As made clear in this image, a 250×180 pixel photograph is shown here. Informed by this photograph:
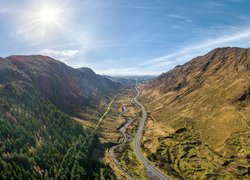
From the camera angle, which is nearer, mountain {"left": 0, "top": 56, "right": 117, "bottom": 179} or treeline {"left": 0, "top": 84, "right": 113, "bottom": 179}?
treeline {"left": 0, "top": 84, "right": 113, "bottom": 179}

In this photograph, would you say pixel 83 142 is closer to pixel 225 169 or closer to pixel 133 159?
pixel 133 159

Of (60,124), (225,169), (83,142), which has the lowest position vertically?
(225,169)

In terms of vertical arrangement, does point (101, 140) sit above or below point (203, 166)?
above

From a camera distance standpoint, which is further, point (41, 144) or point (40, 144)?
point (40, 144)

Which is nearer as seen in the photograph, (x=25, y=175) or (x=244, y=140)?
(x=25, y=175)

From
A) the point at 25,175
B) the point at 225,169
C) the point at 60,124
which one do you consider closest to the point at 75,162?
the point at 25,175

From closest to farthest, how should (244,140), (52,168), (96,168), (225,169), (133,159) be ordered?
1. (52,168)
2. (96,168)
3. (225,169)
4. (133,159)
5. (244,140)

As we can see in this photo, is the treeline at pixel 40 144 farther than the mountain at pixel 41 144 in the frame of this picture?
No

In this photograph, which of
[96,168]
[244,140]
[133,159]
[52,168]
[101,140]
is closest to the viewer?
[52,168]
